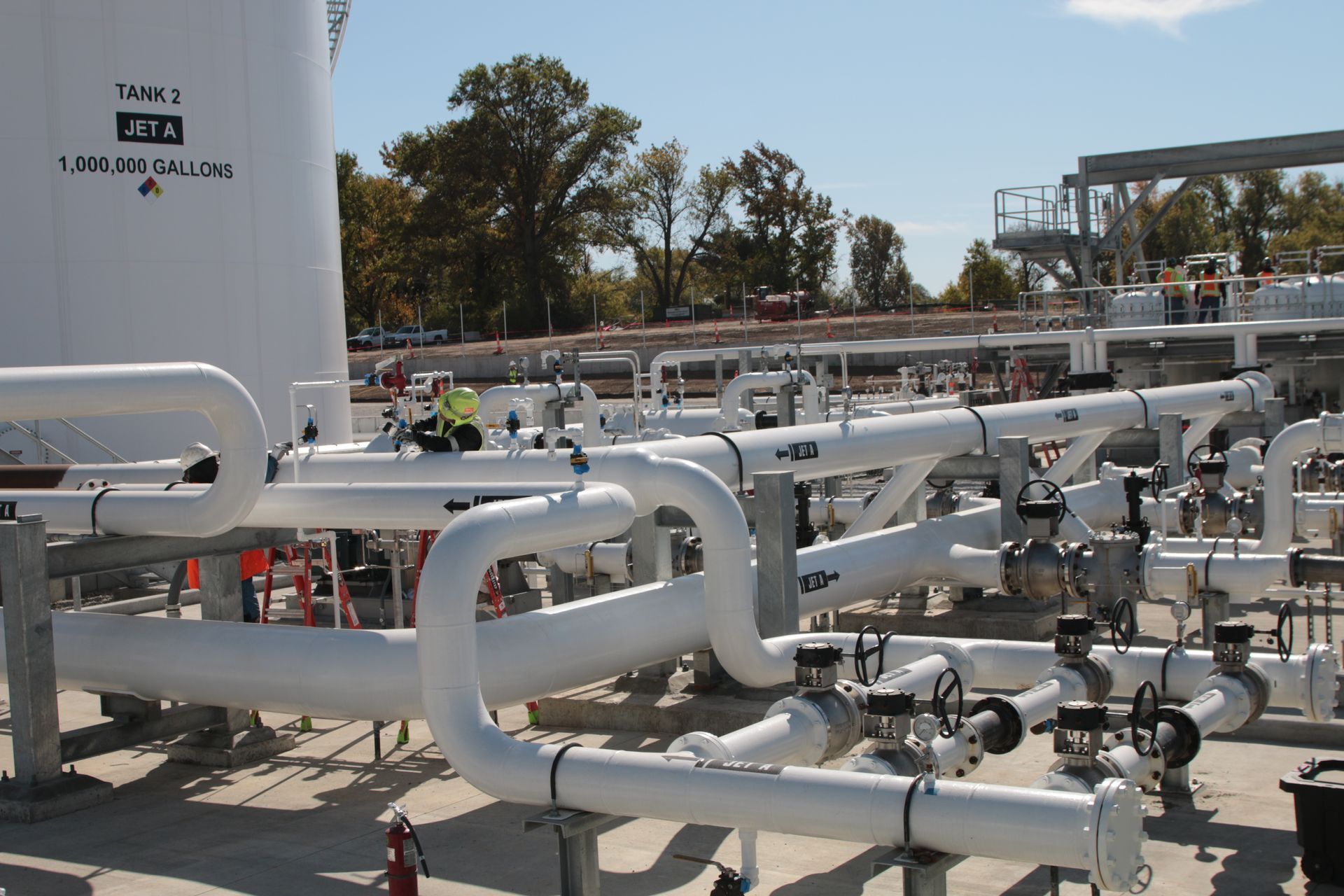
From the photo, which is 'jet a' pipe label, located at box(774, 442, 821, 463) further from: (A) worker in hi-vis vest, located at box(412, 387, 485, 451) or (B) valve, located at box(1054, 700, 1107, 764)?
(B) valve, located at box(1054, 700, 1107, 764)

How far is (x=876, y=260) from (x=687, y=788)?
211ft

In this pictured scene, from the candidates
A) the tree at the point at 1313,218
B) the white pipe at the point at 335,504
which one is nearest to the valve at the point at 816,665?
the white pipe at the point at 335,504

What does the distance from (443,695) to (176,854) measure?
2.31m

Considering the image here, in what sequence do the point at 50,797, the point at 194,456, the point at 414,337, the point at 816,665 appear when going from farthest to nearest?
the point at 414,337 < the point at 194,456 < the point at 50,797 < the point at 816,665

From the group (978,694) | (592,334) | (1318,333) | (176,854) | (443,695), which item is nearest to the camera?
(443,695)

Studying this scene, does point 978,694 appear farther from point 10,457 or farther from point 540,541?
point 10,457

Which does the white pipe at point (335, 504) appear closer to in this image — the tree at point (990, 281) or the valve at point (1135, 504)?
the valve at point (1135, 504)

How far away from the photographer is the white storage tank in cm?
1502

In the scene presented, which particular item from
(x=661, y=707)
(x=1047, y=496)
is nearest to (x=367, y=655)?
(x=661, y=707)

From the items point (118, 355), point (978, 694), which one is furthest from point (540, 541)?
point (118, 355)

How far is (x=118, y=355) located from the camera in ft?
51.0

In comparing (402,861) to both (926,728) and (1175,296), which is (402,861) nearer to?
(926,728)

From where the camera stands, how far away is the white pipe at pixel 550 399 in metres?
16.9

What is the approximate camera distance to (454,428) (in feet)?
34.7
